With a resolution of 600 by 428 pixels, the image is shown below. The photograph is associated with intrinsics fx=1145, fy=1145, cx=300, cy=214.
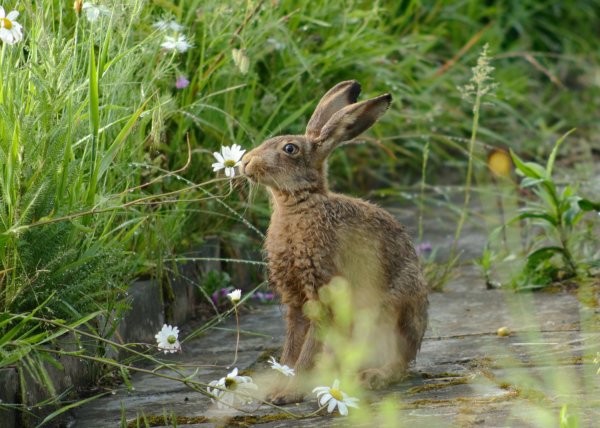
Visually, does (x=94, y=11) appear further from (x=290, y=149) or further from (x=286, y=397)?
(x=286, y=397)

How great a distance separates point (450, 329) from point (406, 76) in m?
2.33

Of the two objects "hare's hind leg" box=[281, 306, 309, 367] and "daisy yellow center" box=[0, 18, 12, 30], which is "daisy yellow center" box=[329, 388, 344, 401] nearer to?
"hare's hind leg" box=[281, 306, 309, 367]

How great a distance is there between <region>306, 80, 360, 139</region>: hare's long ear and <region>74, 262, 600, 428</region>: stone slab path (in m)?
0.90

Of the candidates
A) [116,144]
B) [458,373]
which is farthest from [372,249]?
[116,144]

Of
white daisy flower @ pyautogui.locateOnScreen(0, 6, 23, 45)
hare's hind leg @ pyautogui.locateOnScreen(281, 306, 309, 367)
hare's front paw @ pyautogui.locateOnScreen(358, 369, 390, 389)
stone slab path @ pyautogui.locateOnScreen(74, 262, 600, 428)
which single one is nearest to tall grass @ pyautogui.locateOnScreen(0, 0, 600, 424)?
white daisy flower @ pyautogui.locateOnScreen(0, 6, 23, 45)

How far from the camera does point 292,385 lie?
3.88 meters

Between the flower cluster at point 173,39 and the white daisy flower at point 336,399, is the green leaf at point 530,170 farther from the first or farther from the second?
the white daisy flower at point 336,399

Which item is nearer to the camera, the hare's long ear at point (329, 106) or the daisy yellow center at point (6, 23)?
the daisy yellow center at point (6, 23)

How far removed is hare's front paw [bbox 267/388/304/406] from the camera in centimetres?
385

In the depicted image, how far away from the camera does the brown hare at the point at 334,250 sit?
13.3ft

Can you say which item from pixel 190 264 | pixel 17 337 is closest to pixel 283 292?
pixel 17 337

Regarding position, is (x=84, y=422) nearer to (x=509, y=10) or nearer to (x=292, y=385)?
(x=292, y=385)

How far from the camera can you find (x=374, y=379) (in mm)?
4051

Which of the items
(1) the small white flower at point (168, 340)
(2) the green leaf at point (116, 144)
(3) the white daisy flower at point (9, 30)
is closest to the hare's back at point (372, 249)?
(1) the small white flower at point (168, 340)
